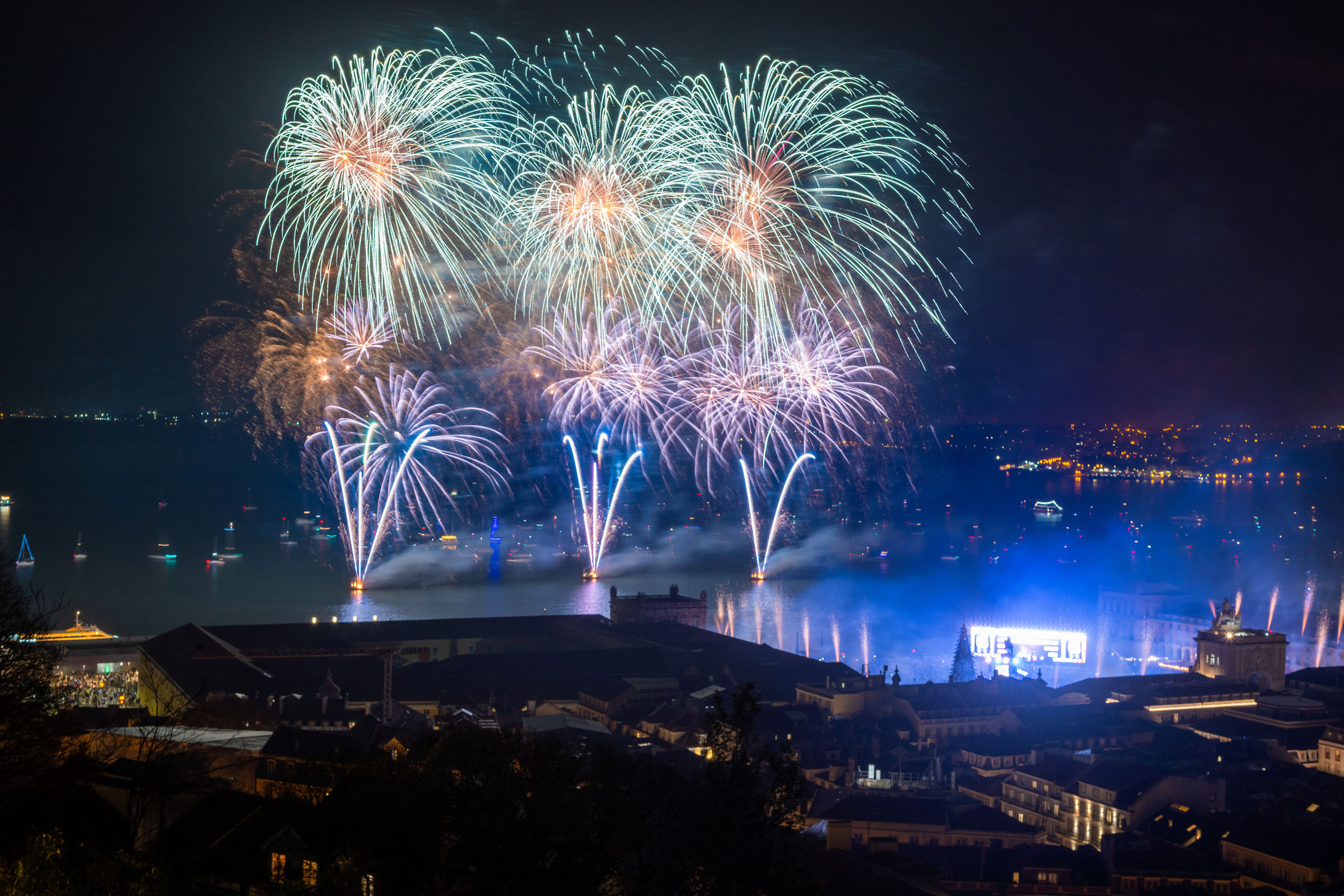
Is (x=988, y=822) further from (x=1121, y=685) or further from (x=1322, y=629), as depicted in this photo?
(x=1322, y=629)

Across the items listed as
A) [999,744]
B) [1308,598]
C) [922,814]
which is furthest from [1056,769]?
[1308,598]

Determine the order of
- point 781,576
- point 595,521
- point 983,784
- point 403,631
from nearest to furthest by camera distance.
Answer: point 983,784 < point 403,631 < point 595,521 < point 781,576

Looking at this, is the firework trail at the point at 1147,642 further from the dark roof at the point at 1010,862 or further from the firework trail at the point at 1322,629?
the dark roof at the point at 1010,862

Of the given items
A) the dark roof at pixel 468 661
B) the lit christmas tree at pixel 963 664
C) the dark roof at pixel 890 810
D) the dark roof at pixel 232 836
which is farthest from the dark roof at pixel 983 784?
the dark roof at pixel 232 836

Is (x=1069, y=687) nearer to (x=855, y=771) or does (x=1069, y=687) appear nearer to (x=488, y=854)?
(x=855, y=771)

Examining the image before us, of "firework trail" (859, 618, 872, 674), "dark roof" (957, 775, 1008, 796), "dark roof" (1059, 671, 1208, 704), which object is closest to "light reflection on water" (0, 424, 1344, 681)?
"firework trail" (859, 618, 872, 674)

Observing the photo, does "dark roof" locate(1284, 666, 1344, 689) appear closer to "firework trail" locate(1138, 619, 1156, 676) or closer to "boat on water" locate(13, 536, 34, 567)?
"firework trail" locate(1138, 619, 1156, 676)
